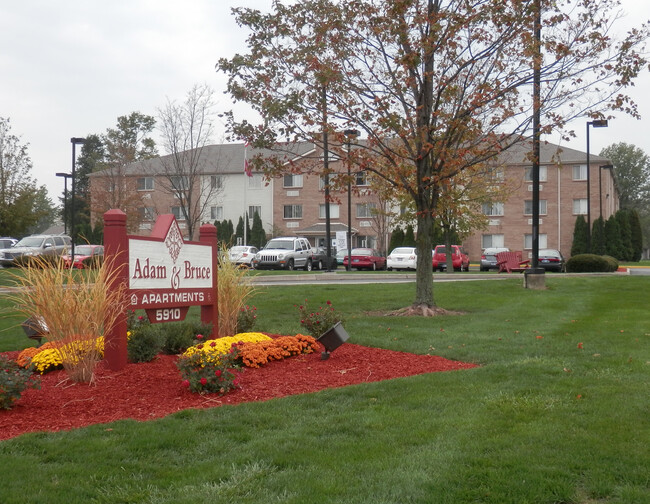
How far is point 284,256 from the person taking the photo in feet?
122

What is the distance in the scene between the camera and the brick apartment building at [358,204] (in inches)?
2008

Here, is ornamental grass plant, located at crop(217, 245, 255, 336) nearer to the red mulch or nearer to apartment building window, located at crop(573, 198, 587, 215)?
the red mulch

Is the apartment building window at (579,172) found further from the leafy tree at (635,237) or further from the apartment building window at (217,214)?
the apartment building window at (217,214)

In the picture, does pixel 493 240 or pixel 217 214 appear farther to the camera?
pixel 217 214

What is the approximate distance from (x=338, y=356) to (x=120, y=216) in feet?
10.5

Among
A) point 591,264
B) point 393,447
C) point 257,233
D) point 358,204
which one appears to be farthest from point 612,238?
point 393,447

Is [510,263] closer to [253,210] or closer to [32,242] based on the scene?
[32,242]

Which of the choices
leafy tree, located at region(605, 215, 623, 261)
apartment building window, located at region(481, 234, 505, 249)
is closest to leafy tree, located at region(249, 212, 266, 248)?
apartment building window, located at region(481, 234, 505, 249)

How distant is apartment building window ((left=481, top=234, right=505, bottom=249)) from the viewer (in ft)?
180

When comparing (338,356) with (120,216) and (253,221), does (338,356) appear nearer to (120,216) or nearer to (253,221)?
(120,216)

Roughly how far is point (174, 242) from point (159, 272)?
1.56 ft

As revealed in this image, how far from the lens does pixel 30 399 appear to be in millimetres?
6629

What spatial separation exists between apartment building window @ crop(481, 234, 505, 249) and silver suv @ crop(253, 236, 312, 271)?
2027cm

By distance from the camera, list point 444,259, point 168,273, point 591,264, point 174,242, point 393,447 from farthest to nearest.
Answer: point 444,259, point 591,264, point 174,242, point 168,273, point 393,447
